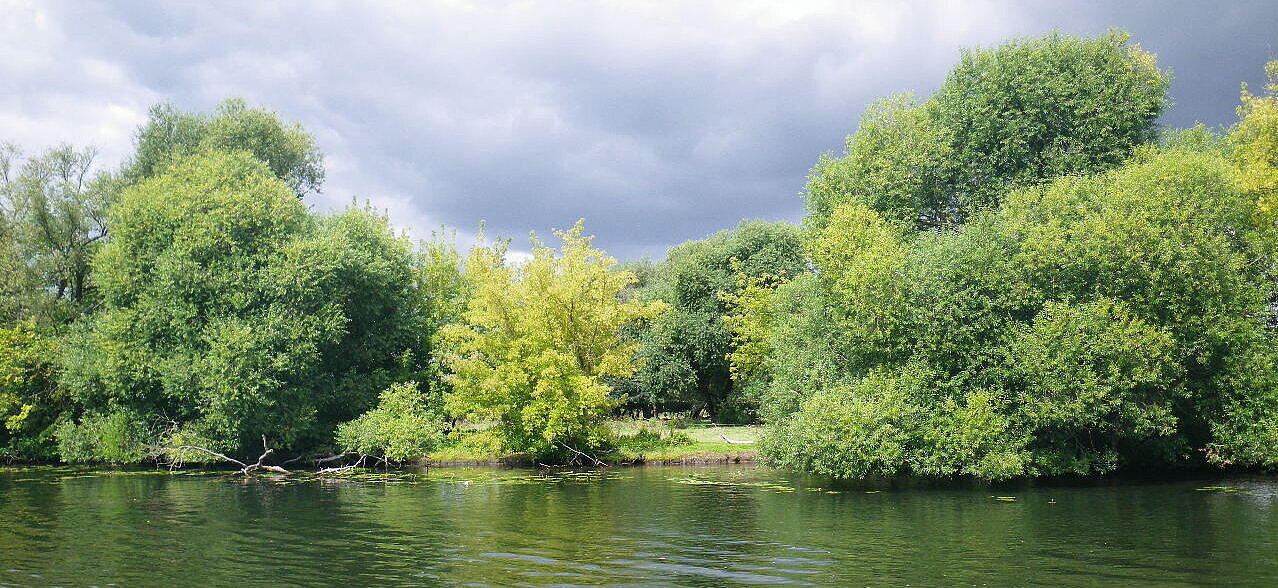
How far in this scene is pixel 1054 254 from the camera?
110ft

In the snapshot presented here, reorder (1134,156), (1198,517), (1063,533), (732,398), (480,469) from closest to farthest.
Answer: (1063,533) < (1198,517) < (1134,156) < (480,469) < (732,398)

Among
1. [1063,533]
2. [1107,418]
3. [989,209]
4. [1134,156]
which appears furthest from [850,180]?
[1063,533]

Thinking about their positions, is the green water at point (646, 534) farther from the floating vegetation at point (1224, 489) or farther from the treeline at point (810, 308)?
the treeline at point (810, 308)

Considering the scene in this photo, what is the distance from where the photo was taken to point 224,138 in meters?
59.0

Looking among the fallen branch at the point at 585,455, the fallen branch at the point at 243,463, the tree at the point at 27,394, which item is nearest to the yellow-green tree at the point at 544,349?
the fallen branch at the point at 585,455

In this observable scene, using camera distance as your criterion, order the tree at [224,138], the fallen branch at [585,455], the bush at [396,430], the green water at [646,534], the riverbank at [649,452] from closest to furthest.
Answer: the green water at [646,534]
the bush at [396,430]
the fallen branch at [585,455]
the riverbank at [649,452]
the tree at [224,138]

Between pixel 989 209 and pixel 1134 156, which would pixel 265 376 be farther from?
pixel 1134 156

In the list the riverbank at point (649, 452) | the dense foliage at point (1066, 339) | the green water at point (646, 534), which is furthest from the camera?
the riverbank at point (649, 452)

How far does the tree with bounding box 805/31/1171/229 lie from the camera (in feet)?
136

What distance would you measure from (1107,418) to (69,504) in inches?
1550

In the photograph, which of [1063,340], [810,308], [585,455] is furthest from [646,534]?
[585,455]

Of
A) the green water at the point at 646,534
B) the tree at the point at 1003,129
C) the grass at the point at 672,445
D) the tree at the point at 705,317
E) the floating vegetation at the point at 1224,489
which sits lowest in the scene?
the green water at the point at 646,534

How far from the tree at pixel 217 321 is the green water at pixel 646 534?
9537 millimetres

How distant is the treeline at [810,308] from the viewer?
108ft
